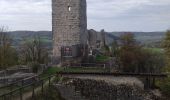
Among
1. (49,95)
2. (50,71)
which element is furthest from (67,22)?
(49,95)

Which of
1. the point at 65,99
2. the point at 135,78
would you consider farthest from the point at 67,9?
the point at 65,99

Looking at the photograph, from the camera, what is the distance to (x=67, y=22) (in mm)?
46188

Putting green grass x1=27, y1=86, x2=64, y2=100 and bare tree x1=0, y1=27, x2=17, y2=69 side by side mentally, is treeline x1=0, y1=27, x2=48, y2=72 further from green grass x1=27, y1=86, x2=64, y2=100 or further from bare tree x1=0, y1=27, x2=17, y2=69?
green grass x1=27, y1=86, x2=64, y2=100

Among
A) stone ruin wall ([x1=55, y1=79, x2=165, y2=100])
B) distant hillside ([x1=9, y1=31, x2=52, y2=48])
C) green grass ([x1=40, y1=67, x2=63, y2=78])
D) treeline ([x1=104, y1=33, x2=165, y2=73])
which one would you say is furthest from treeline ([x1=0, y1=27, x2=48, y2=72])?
distant hillside ([x1=9, y1=31, x2=52, y2=48])

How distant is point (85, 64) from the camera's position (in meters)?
41.9

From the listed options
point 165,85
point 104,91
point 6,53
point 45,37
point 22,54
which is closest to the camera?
point 104,91

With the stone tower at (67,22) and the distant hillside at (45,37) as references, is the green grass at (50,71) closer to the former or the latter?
the stone tower at (67,22)

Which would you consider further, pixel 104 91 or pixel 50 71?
pixel 50 71

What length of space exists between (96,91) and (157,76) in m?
4.99

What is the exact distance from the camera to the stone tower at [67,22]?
150ft

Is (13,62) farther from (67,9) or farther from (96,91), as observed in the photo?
(96,91)

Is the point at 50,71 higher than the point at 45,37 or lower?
lower

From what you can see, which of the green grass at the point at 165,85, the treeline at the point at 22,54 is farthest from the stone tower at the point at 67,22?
the green grass at the point at 165,85

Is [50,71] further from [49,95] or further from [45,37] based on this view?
[45,37]
